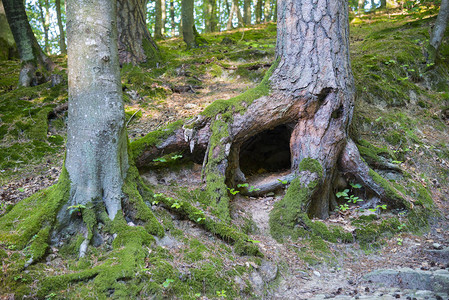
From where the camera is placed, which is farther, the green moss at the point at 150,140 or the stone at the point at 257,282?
the green moss at the point at 150,140

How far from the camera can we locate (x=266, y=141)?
694 centimetres

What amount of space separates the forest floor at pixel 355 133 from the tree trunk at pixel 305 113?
1.77 feet

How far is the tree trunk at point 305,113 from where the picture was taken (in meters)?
5.09

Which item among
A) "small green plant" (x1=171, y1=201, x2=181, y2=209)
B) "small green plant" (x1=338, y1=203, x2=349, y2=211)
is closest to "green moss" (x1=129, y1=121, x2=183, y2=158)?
"small green plant" (x1=171, y1=201, x2=181, y2=209)

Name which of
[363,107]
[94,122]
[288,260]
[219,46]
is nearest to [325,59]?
[363,107]

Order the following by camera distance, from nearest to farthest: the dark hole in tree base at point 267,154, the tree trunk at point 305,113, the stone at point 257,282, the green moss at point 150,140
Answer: the stone at point 257,282 < the green moss at point 150,140 < the tree trunk at point 305,113 < the dark hole in tree base at point 267,154

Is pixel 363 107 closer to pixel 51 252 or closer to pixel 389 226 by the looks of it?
pixel 389 226

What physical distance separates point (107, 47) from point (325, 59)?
11.2 feet

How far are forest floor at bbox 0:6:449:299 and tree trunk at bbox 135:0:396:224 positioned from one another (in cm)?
54

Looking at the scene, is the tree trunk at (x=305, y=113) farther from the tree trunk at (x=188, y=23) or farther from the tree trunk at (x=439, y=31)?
the tree trunk at (x=188, y=23)

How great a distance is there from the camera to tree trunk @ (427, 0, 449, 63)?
866cm

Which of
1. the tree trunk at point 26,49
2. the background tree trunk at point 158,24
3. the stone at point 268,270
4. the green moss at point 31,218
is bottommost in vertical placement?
the stone at point 268,270

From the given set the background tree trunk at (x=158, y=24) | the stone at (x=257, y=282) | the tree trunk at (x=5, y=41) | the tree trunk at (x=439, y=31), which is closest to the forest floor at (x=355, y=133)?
the stone at (x=257, y=282)

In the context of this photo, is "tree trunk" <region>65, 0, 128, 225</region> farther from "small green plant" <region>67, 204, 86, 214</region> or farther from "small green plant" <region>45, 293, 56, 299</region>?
"small green plant" <region>45, 293, 56, 299</region>
